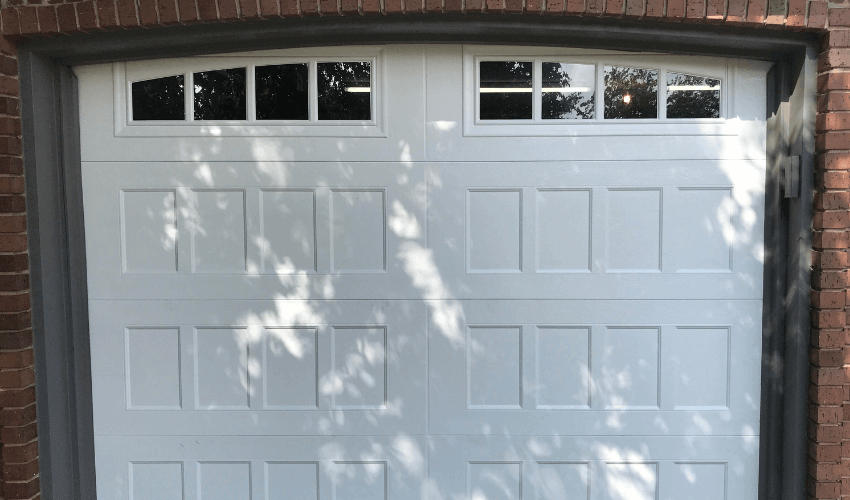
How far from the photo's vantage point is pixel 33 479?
2.57 m

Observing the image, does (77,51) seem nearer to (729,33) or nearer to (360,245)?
(360,245)

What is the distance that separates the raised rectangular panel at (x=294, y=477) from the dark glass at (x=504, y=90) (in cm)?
193

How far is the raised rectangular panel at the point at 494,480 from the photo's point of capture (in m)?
2.74

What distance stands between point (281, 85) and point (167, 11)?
562mm

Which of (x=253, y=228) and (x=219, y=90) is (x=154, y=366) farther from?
(x=219, y=90)

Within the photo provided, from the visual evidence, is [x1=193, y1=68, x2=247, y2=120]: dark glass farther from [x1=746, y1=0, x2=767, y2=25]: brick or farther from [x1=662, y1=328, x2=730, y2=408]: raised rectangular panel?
[x1=662, y1=328, x2=730, y2=408]: raised rectangular panel

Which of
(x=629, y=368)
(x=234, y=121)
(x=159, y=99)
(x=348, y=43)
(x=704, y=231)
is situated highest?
(x=348, y=43)

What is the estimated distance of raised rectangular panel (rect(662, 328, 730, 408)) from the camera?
106 inches

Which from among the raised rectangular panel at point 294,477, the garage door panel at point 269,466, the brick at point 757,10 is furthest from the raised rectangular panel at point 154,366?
the brick at point 757,10

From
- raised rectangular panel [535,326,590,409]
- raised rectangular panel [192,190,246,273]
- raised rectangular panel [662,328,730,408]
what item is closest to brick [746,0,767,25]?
raised rectangular panel [662,328,730,408]

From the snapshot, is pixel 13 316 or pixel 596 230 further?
pixel 596 230

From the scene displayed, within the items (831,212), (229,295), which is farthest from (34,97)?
(831,212)

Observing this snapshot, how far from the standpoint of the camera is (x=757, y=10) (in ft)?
7.63

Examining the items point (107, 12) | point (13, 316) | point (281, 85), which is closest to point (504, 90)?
point (281, 85)
